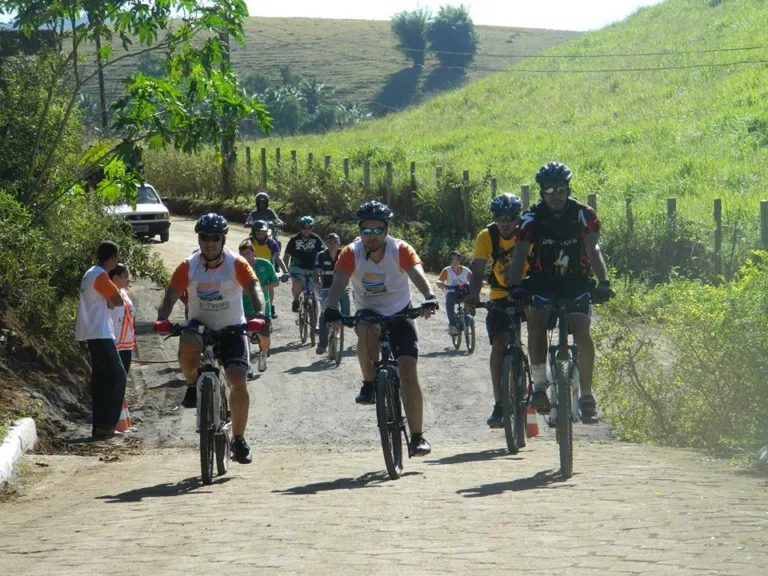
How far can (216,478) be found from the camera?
31.9 ft

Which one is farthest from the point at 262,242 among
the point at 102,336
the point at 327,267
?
the point at 102,336

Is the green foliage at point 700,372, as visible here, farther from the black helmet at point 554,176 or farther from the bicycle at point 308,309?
the bicycle at point 308,309

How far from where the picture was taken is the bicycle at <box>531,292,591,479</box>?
8906 mm

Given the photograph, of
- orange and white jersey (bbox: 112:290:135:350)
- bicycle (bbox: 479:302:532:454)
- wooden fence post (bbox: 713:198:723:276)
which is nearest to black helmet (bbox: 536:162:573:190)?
bicycle (bbox: 479:302:532:454)

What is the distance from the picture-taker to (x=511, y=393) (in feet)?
32.7

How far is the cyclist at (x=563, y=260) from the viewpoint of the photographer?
30.2ft

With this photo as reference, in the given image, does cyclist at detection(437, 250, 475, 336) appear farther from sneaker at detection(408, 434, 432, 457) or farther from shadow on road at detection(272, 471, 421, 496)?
shadow on road at detection(272, 471, 421, 496)

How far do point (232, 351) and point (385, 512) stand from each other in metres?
2.43

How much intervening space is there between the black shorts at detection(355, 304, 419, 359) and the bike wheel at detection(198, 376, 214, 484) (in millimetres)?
1447

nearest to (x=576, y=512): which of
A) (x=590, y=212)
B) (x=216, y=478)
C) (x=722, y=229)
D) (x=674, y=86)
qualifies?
(x=590, y=212)

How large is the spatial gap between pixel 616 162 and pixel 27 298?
30.4 metres

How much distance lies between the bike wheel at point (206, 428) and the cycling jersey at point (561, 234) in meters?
2.58

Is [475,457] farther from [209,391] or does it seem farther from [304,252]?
[304,252]

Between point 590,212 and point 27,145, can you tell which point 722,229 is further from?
point 590,212
